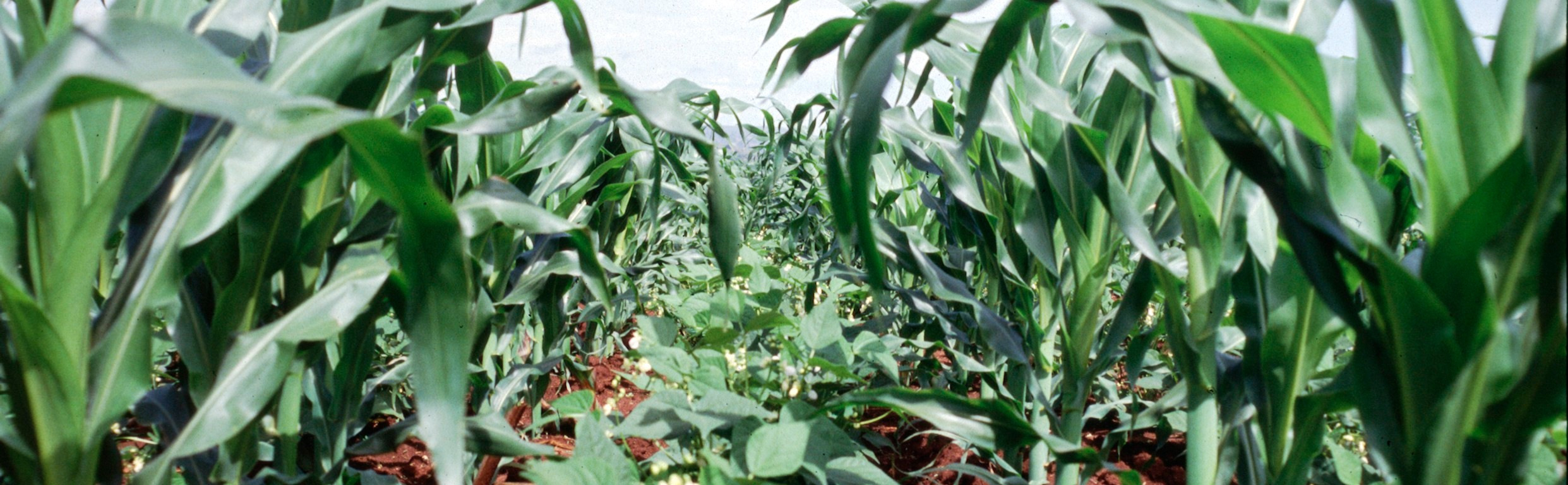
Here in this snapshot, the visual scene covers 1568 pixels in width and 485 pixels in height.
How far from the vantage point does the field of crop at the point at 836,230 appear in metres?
0.56

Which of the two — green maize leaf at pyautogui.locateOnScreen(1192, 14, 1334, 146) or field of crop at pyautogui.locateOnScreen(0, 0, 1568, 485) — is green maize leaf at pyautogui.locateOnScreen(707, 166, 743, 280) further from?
green maize leaf at pyautogui.locateOnScreen(1192, 14, 1334, 146)

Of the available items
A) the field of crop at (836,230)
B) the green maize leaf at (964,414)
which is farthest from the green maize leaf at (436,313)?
the green maize leaf at (964,414)

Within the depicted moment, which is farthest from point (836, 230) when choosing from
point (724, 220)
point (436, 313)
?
point (436, 313)

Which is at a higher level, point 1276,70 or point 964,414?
point 1276,70

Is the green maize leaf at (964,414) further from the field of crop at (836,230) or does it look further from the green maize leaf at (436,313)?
the green maize leaf at (436,313)

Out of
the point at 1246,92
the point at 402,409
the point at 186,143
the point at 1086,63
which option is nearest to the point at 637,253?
the point at 402,409

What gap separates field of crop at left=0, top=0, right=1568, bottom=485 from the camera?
1.83ft

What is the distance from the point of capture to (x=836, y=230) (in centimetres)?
102

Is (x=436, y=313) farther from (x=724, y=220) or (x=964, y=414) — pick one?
(x=964, y=414)

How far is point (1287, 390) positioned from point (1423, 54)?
0.38 m

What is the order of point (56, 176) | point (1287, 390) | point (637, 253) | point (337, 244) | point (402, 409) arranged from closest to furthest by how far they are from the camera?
point (56, 176)
point (1287, 390)
point (337, 244)
point (402, 409)
point (637, 253)

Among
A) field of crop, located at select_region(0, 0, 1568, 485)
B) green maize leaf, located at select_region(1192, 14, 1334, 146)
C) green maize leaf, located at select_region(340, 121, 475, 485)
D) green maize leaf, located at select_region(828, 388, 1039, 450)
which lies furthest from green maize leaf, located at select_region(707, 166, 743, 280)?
green maize leaf, located at select_region(1192, 14, 1334, 146)

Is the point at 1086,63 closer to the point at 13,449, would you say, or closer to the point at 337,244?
the point at 337,244

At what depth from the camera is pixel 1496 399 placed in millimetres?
583
